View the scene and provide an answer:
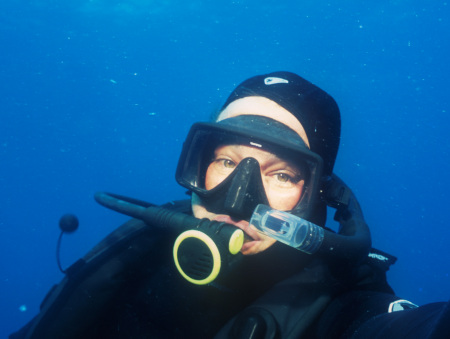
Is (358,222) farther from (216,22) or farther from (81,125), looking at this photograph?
(81,125)

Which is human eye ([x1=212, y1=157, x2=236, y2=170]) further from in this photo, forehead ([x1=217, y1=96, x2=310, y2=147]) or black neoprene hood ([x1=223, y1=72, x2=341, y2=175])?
black neoprene hood ([x1=223, y1=72, x2=341, y2=175])

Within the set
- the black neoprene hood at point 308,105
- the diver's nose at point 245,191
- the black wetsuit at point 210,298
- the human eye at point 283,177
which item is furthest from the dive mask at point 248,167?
the black wetsuit at point 210,298

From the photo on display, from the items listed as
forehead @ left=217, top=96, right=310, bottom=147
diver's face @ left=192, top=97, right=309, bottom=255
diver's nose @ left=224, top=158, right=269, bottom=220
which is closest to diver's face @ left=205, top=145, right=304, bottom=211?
diver's face @ left=192, top=97, right=309, bottom=255

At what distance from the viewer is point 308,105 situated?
2.56 m

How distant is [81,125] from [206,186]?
6444 centimetres

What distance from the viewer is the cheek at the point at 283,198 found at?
221cm

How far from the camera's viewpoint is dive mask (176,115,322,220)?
6.76 ft

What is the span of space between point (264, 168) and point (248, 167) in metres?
0.19

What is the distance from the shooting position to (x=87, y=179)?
60188 mm

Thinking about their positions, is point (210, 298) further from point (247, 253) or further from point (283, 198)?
point (283, 198)

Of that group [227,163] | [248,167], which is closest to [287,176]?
[248,167]

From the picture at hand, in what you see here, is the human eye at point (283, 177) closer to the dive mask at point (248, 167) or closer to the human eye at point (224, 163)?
the dive mask at point (248, 167)

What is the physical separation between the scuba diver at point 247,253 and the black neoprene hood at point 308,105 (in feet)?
0.04

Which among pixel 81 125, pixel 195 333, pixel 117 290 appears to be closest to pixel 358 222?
pixel 195 333
